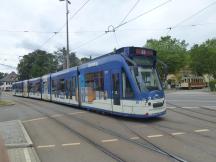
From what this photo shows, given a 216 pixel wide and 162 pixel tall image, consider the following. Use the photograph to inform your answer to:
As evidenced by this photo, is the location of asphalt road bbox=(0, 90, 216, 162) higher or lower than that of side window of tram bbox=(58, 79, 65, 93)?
lower

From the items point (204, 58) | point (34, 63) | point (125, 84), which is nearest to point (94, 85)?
point (125, 84)

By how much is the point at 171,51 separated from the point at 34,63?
165 ft

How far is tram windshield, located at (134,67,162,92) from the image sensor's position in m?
15.7

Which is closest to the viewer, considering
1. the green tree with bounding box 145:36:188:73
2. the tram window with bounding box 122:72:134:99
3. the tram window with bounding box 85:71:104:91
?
the tram window with bounding box 122:72:134:99

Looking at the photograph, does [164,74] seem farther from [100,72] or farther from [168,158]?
[168,158]

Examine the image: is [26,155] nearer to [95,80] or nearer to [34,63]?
[95,80]

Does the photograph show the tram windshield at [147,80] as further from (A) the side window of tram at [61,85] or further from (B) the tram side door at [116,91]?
(A) the side window of tram at [61,85]

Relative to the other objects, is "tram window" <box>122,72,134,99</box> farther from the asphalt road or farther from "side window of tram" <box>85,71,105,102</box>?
"side window of tram" <box>85,71,105,102</box>

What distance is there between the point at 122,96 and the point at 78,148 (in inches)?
240

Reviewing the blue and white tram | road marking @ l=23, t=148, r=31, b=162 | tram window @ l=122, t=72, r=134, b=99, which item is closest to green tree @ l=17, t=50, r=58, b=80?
the blue and white tram

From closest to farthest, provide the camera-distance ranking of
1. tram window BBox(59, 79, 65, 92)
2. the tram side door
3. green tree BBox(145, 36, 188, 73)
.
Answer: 1. the tram side door
2. tram window BBox(59, 79, 65, 92)
3. green tree BBox(145, 36, 188, 73)

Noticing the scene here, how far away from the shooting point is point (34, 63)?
375 ft

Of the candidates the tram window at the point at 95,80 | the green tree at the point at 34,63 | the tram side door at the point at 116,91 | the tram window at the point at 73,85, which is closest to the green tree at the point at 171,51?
the green tree at the point at 34,63

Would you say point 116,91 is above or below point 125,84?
below
